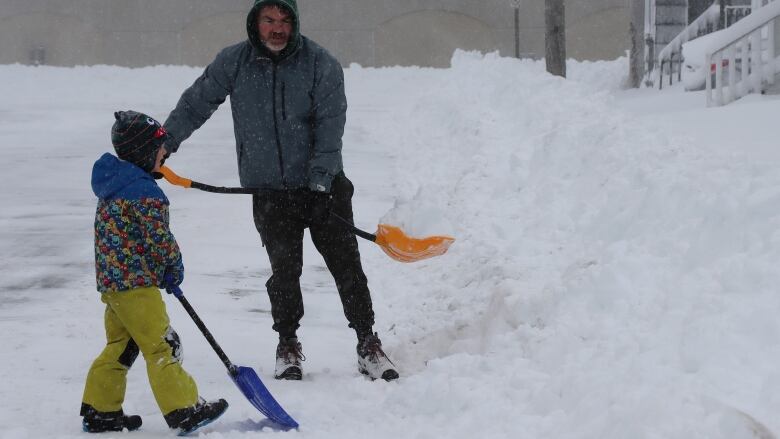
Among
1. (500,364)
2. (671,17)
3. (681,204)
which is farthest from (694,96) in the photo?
(500,364)

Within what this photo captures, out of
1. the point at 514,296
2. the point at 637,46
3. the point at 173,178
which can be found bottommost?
the point at 514,296

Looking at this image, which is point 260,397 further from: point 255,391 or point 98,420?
point 98,420

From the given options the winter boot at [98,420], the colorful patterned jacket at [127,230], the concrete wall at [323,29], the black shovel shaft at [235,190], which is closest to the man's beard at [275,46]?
the black shovel shaft at [235,190]

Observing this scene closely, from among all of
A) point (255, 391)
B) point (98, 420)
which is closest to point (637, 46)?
point (255, 391)

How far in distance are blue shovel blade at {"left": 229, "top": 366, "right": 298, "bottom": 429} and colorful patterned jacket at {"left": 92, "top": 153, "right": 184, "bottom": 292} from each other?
55cm

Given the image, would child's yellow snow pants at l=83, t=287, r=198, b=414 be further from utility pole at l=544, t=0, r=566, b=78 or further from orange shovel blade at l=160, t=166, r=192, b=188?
utility pole at l=544, t=0, r=566, b=78

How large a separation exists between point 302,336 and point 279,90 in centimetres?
169

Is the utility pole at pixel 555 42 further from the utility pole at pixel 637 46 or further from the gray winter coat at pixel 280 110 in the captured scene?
the gray winter coat at pixel 280 110

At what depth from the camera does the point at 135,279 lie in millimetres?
4105

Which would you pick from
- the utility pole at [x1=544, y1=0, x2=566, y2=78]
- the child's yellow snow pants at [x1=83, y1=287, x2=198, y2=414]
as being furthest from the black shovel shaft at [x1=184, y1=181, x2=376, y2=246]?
the utility pole at [x1=544, y1=0, x2=566, y2=78]

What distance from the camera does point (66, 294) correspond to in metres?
6.89

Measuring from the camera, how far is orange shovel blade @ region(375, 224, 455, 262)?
547cm

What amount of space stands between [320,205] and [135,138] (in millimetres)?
1111

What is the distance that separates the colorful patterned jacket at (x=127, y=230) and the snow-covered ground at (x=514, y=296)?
663 mm
